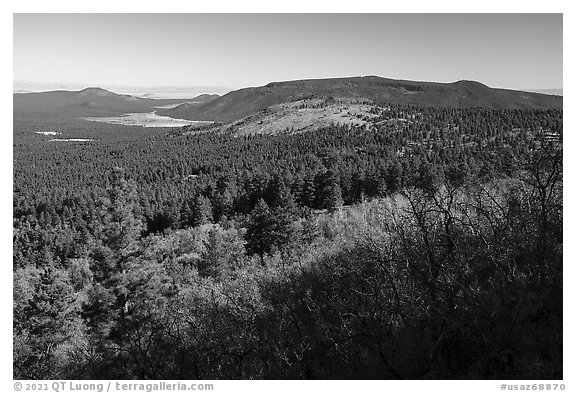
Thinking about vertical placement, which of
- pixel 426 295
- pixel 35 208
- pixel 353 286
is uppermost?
pixel 426 295

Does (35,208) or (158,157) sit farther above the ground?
(158,157)

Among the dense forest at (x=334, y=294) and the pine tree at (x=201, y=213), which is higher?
the dense forest at (x=334, y=294)

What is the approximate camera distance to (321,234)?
1427 inches

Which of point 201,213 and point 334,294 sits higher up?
point 334,294

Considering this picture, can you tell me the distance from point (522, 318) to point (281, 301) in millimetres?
8420

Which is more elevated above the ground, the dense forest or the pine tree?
the dense forest

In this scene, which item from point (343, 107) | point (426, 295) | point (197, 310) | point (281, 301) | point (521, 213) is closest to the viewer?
point (426, 295)

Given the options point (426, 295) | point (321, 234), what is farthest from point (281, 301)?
point (321, 234)

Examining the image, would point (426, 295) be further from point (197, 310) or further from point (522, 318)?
point (197, 310)

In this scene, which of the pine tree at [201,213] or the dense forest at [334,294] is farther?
the pine tree at [201,213]

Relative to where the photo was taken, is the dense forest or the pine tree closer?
the dense forest

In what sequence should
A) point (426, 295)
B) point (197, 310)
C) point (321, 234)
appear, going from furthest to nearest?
point (321, 234)
point (197, 310)
point (426, 295)

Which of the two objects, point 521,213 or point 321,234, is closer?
point 521,213

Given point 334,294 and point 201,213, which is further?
point 201,213
